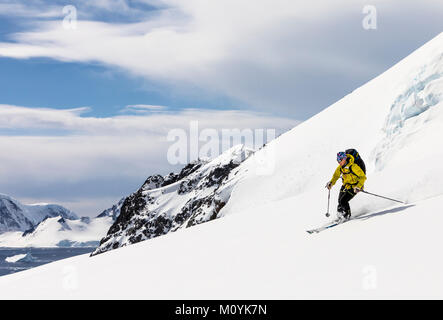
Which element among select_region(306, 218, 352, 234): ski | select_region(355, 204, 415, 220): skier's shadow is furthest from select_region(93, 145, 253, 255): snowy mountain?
select_region(355, 204, 415, 220): skier's shadow

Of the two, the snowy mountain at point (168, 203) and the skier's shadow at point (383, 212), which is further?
the snowy mountain at point (168, 203)

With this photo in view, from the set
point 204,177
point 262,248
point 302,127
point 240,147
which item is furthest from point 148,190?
point 262,248

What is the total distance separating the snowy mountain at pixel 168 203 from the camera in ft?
502

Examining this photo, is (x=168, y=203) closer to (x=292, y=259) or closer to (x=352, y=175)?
(x=352, y=175)

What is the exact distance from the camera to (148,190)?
19000 cm

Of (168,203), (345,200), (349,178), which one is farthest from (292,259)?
(168,203)

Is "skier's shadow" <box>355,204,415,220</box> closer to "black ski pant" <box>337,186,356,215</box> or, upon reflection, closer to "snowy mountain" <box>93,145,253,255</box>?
"black ski pant" <box>337,186,356,215</box>

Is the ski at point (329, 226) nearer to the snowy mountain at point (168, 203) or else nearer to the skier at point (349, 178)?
the skier at point (349, 178)

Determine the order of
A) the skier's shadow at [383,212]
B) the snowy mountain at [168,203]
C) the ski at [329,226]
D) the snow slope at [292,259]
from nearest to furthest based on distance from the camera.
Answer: the snow slope at [292,259] → the skier's shadow at [383,212] → the ski at [329,226] → the snowy mountain at [168,203]

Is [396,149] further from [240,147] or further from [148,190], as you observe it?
[148,190]

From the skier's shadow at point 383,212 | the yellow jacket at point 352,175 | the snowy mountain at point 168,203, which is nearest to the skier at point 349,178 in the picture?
the yellow jacket at point 352,175
